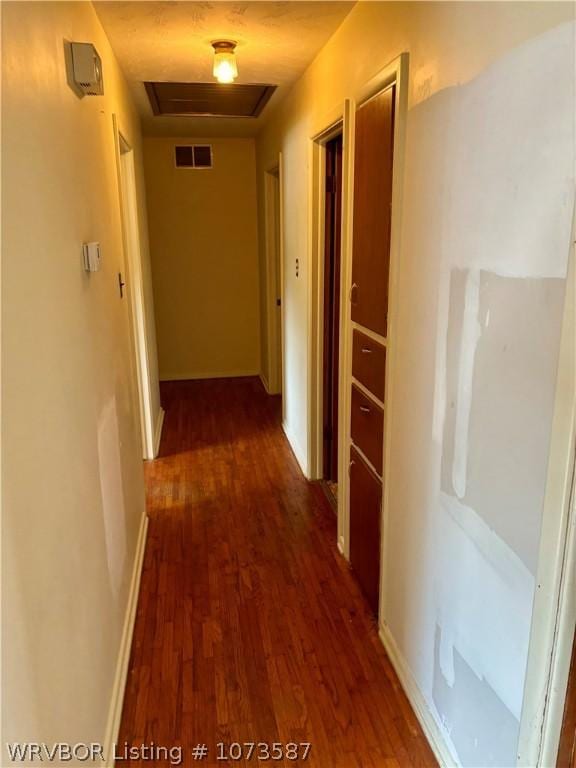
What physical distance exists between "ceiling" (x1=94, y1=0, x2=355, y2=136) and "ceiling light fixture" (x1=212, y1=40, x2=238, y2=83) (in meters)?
0.05

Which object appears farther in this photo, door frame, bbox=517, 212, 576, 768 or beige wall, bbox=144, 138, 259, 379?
beige wall, bbox=144, 138, 259, 379

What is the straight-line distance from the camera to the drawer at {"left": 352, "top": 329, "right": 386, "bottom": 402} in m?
2.07

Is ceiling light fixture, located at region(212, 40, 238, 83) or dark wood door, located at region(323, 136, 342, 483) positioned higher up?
ceiling light fixture, located at region(212, 40, 238, 83)

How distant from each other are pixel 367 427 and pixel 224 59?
1.73 meters

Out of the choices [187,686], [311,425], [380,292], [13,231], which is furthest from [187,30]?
[187,686]

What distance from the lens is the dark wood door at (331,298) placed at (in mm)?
2965

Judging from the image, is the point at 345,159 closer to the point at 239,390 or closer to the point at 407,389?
the point at 407,389

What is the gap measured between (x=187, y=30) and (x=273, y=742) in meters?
2.70

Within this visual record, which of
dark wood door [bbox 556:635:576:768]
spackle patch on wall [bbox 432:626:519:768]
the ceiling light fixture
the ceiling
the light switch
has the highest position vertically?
the ceiling

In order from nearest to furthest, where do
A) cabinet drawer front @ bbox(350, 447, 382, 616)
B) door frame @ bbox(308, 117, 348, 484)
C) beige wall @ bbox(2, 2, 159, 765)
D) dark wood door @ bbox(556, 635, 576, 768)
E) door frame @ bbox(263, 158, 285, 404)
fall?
1. beige wall @ bbox(2, 2, 159, 765)
2. dark wood door @ bbox(556, 635, 576, 768)
3. cabinet drawer front @ bbox(350, 447, 382, 616)
4. door frame @ bbox(308, 117, 348, 484)
5. door frame @ bbox(263, 158, 285, 404)

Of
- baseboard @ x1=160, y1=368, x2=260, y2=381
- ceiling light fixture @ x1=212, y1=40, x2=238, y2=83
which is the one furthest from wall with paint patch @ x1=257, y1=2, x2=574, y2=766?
baseboard @ x1=160, y1=368, x2=260, y2=381

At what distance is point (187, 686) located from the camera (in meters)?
1.96

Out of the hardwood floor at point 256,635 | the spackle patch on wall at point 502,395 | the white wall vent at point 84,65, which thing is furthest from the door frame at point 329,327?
the spackle patch on wall at point 502,395

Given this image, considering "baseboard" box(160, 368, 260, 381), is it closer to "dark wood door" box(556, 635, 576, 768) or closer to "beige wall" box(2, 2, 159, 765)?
"beige wall" box(2, 2, 159, 765)
